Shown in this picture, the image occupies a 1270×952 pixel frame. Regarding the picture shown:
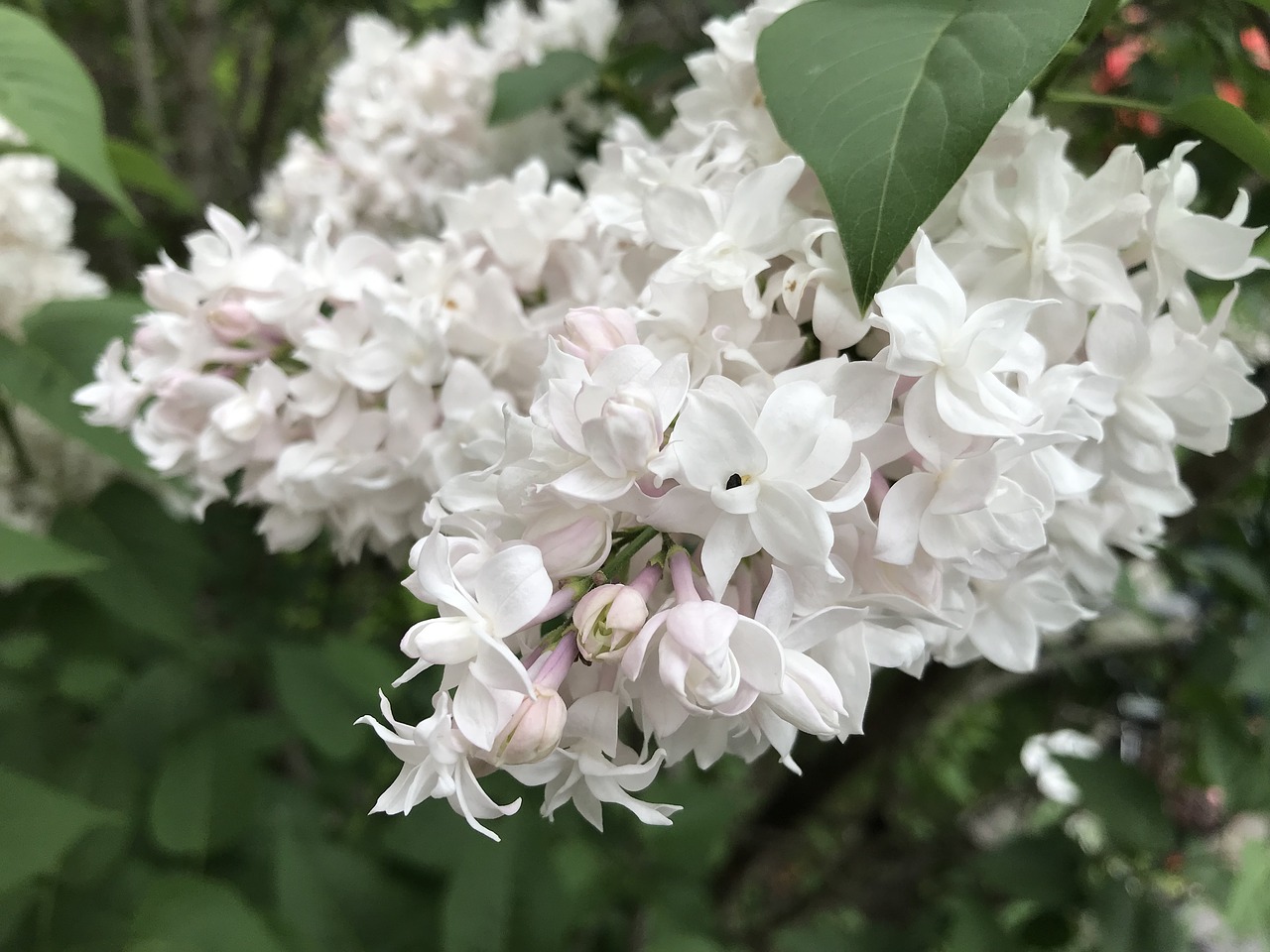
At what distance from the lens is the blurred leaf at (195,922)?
0.61 m

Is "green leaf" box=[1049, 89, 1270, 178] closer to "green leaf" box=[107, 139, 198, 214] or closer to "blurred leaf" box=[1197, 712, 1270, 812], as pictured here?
"blurred leaf" box=[1197, 712, 1270, 812]

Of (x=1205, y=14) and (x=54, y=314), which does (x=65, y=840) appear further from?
(x=1205, y=14)

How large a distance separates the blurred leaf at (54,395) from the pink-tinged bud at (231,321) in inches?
7.8

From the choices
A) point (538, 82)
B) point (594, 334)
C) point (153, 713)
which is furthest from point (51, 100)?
point (153, 713)

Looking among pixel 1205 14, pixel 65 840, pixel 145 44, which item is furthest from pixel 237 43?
pixel 1205 14

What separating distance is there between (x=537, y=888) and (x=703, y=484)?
1.87 feet

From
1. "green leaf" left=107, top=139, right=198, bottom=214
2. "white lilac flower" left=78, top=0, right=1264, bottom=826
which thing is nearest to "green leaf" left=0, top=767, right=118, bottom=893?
"white lilac flower" left=78, top=0, right=1264, bottom=826

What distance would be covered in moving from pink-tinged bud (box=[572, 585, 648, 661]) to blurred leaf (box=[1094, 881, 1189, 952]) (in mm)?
600

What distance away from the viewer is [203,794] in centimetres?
70

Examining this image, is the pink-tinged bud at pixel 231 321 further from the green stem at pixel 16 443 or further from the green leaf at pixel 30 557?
the green stem at pixel 16 443

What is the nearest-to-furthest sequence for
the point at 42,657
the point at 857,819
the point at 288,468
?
1. the point at 288,468
2. the point at 42,657
3. the point at 857,819

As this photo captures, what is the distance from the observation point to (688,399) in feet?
0.73

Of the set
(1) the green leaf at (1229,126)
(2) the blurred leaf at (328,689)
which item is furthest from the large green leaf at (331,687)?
(1) the green leaf at (1229,126)

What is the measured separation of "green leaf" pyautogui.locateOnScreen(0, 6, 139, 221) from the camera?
456 mm
